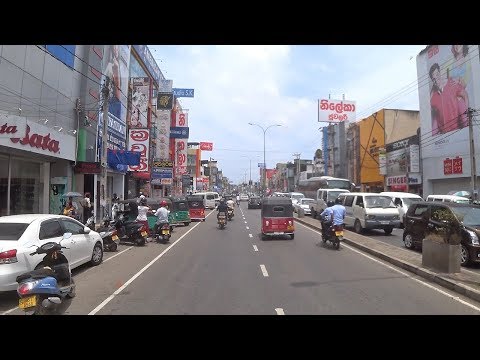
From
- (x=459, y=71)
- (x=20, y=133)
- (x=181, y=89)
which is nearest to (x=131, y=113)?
(x=181, y=89)

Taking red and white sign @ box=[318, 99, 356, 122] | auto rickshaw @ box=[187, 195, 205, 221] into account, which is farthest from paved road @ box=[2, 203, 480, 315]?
red and white sign @ box=[318, 99, 356, 122]

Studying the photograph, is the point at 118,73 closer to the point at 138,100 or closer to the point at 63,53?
the point at 138,100

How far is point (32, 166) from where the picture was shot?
65.9 ft

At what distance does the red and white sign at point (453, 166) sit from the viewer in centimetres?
3399

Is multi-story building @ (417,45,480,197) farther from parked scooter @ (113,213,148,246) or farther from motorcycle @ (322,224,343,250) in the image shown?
parked scooter @ (113,213,148,246)

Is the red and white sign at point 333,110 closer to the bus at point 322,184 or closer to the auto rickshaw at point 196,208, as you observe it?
the bus at point 322,184

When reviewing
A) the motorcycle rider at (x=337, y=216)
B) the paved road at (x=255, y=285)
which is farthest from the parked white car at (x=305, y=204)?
the paved road at (x=255, y=285)

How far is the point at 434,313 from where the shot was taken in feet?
22.3

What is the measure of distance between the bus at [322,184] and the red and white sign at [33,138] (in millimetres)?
22478

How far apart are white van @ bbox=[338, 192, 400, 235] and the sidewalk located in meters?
2.96
